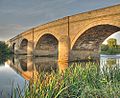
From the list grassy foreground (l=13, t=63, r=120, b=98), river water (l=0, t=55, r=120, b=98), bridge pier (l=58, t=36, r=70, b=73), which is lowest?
river water (l=0, t=55, r=120, b=98)

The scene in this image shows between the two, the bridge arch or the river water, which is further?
the bridge arch

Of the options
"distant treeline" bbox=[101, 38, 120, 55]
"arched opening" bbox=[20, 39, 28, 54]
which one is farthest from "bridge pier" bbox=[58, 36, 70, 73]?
"distant treeline" bbox=[101, 38, 120, 55]

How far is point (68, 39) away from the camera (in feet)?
85.1

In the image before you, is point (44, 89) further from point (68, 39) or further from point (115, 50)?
point (115, 50)

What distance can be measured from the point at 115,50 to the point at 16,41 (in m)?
22.9

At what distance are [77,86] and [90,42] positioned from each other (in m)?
21.7

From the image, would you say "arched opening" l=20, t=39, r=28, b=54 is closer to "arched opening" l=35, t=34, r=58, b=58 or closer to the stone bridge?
"arched opening" l=35, t=34, r=58, b=58

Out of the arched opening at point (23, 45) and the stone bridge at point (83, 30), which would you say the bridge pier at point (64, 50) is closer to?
the stone bridge at point (83, 30)

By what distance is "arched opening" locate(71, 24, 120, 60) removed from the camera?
76.5 ft

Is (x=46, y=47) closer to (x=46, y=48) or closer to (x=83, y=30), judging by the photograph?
(x=46, y=48)

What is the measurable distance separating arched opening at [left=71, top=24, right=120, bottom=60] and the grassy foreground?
15925 mm

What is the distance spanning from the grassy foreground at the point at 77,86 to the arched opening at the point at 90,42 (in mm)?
15925

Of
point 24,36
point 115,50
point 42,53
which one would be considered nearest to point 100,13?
point 42,53

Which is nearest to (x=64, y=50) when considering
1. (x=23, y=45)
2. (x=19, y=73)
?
(x=19, y=73)
